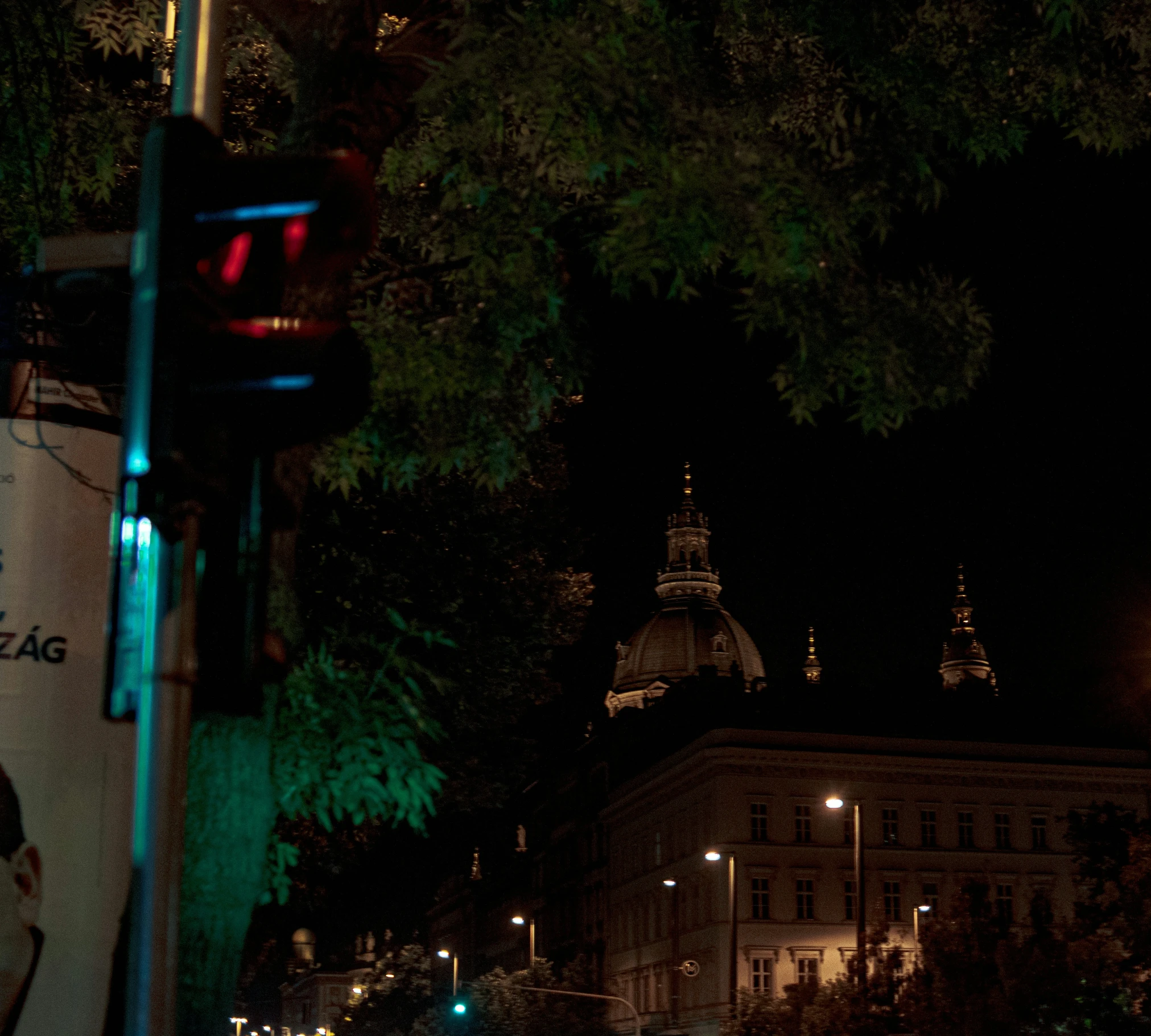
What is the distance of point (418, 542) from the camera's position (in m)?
16.8

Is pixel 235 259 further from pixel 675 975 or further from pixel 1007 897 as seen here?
pixel 1007 897

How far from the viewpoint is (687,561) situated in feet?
593

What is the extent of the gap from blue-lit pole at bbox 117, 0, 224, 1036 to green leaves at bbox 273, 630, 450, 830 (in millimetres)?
4009

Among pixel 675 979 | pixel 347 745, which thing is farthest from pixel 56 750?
pixel 675 979

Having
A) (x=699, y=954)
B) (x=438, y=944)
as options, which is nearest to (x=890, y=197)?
(x=699, y=954)

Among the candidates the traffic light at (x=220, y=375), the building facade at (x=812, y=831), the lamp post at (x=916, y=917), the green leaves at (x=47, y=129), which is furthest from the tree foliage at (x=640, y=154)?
the building facade at (x=812, y=831)

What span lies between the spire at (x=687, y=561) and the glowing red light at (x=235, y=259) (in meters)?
173

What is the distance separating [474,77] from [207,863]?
169 inches

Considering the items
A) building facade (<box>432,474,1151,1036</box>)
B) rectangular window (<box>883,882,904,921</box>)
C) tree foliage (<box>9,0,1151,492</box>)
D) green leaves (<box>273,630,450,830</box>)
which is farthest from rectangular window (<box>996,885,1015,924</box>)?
green leaves (<box>273,630,450,830</box>)

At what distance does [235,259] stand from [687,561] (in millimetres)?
176730

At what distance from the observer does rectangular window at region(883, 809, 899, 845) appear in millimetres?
80625

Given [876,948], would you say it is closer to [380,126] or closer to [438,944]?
[380,126]

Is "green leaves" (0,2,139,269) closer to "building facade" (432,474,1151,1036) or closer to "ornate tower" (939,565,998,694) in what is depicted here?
"building facade" (432,474,1151,1036)

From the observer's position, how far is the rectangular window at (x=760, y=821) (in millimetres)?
80062
